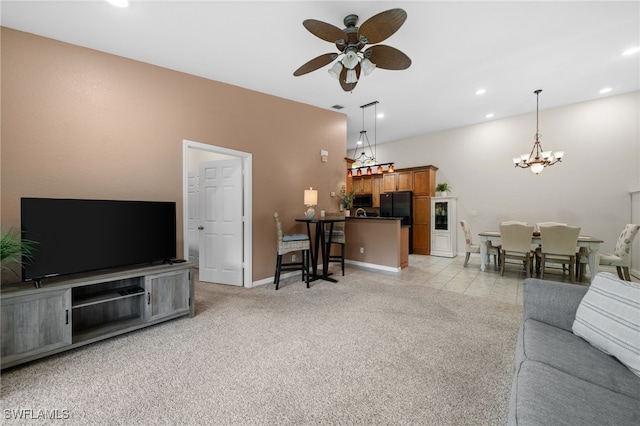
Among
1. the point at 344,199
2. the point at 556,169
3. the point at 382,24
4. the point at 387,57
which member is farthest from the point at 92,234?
the point at 556,169

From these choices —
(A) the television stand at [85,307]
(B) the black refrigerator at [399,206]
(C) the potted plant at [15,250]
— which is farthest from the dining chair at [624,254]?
(C) the potted plant at [15,250]

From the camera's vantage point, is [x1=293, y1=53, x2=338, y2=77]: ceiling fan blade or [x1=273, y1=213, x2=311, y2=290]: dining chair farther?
[x1=273, y1=213, x2=311, y2=290]: dining chair

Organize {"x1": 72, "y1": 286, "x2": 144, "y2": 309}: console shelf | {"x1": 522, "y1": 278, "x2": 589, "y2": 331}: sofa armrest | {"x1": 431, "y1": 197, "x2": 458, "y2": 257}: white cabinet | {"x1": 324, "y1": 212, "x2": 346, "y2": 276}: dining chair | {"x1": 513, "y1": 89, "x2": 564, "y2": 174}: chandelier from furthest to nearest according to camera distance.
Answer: {"x1": 431, "y1": 197, "x2": 458, "y2": 257}: white cabinet → {"x1": 324, "y1": 212, "x2": 346, "y2": 276}: dining chair → {"x1": 513, "y1": 89, "x2": 564, "y2": 174}: chandelier → {"x1": 72, "y1": 286, "x2": 144, "y2": 309}: console shelf → {"x1": 522, "y1": 278, "x2": 589, "y2": 331}: sofa armrest

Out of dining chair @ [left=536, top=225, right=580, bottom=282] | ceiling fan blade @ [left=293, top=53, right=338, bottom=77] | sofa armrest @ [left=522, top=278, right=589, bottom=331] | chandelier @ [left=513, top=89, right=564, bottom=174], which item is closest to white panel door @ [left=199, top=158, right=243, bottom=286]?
ceiling fan blade @ [left=293, top=53, right=338, bottom=77]

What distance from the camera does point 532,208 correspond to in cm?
545

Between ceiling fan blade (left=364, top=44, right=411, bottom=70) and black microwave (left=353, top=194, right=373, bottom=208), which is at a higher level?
ceiling fan blade (left=364, top=44, right=411, bottom=70)

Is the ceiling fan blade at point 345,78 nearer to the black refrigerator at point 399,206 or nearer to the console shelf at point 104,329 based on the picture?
the console shelf at point 104,329

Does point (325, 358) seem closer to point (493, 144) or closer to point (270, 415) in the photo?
point (270, 415)

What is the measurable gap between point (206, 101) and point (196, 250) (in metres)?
3.05

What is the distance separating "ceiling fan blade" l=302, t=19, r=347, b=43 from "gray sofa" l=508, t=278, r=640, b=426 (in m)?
2.63

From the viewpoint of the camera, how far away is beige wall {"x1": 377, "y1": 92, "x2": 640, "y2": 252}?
180 inches

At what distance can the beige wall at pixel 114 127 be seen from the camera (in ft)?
7.82

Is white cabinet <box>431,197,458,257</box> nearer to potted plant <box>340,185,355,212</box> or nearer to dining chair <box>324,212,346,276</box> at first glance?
potted plant <box>340,185,355,212</box>

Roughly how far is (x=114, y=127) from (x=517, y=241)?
6.15 m
